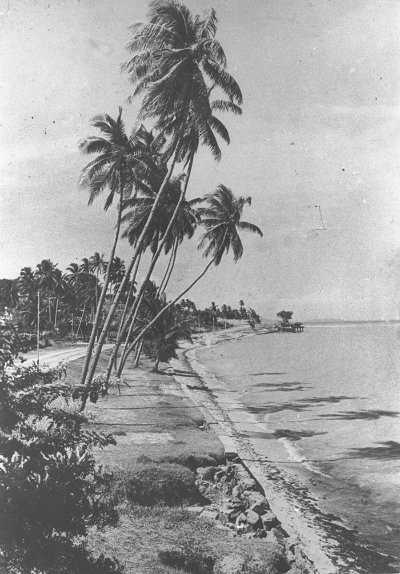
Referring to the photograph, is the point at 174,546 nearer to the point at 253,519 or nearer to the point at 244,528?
the point at 244,528

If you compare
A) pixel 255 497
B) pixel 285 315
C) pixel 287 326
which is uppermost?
pixel 285 315

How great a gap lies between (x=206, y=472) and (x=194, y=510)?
2190mm

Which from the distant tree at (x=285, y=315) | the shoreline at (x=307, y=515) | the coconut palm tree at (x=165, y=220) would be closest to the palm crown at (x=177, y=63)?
Result: the coconut palm tree at (x=165, y=220)

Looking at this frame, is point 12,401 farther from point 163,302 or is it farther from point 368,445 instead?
point 163,302

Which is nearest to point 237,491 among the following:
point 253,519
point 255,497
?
point 255,497

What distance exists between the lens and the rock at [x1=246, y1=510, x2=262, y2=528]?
27.4 feet

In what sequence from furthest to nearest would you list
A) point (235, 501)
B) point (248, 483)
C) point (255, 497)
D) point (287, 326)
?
1. point (287, 326)
2. point (248, 483)
3. point (255, 497)
4. point (235, 501)

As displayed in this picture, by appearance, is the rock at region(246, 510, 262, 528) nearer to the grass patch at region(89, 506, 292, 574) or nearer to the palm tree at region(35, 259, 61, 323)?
the grass patch at region(89, 506, 292, 574)

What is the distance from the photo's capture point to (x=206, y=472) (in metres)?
11.0

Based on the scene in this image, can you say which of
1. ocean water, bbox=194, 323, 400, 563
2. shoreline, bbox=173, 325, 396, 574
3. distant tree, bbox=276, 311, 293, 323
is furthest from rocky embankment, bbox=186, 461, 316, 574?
distant tree, bbox=276, 311, 293, 323

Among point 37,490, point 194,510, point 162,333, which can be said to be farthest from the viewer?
point 162,333

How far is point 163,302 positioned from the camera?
31.4m

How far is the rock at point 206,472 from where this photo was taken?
430 inches

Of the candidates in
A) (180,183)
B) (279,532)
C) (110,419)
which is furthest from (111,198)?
(279,532)
